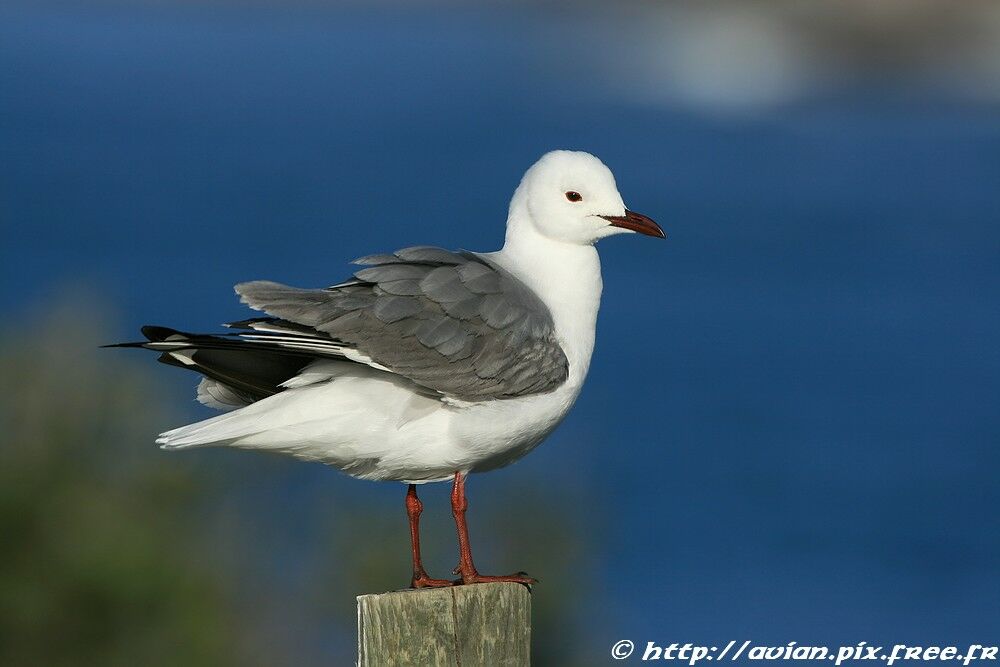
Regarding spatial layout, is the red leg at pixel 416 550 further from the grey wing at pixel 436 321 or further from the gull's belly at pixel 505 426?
the grey wing at pixel 436 321

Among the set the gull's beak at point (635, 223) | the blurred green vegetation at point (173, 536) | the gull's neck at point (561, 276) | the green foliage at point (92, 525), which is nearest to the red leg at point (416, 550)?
the gull's neck at point (561, 276)

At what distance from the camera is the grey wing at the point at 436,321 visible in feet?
15.6

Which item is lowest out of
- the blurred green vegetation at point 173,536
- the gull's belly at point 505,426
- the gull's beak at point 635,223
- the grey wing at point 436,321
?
the blurred green vegetation at point 173,536

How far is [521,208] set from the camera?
5617mm

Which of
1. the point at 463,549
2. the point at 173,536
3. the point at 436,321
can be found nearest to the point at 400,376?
the point at 436,321

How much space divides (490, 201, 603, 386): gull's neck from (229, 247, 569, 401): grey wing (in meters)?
0.17

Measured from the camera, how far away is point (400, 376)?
4895 millimetres

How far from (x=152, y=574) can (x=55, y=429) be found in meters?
1.19

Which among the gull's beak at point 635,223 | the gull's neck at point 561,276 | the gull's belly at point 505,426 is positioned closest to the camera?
the gull's belly at point 505,426

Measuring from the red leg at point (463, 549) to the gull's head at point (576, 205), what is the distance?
3.30 ft

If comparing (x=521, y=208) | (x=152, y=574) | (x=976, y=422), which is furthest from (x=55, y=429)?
(x=976, y=422)

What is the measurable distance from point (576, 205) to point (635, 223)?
0.22 metres

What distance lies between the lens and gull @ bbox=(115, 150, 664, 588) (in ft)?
15.6

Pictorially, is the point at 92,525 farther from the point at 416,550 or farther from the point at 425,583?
the point at 425,583
